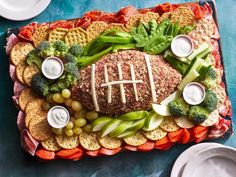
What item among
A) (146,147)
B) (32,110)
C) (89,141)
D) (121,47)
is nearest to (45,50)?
(32,110)

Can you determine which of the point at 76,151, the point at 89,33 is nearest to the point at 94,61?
the point at 89,33

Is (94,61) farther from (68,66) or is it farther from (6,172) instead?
(6,172)

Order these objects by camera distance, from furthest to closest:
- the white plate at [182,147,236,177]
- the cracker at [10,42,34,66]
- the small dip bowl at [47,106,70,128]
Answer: the cracker at [10,42,34,66] < the small dip bowl at [47,106,70,128] < the white plate at [182,147,236,177]

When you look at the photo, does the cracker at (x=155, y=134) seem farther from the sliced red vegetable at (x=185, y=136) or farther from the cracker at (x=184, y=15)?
the cracker at (x=184, y=15)

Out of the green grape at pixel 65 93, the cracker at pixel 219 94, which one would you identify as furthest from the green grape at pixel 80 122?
the cracker at pixel 219 94

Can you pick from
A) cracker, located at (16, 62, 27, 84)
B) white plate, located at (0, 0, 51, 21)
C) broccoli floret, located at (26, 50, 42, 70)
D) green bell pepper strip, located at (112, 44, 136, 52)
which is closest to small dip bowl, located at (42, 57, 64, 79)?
broccoli floret, located at (26, 50, 42, 70)

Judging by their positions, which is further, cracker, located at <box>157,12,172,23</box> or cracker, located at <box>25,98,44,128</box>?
cracker, located at <box>157,12,172,23</box>

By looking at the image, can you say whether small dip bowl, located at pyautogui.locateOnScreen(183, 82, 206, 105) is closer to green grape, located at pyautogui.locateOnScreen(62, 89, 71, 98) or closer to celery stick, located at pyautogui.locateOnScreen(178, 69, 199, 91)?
celery stick, located at pyautogui.locateOnScreen(178, 69, 199, 91)
